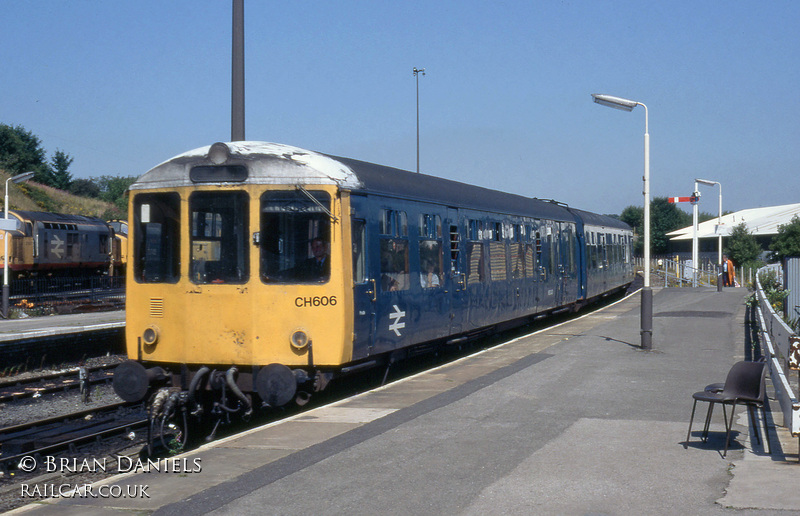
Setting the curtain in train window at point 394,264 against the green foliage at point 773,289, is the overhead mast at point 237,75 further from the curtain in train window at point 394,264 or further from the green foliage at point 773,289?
the green foliage at point 773,289

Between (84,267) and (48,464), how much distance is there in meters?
34.9

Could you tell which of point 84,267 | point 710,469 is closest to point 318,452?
point 710,469

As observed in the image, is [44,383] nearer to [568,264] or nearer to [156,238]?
[156,238]

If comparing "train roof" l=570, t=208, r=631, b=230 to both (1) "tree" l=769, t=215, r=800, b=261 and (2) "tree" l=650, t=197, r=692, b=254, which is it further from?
(2) "tree" l=650, t=197, r=692, b=254

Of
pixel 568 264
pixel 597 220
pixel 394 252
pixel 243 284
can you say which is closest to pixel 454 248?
pixel 394 252

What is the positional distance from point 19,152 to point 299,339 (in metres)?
74.9

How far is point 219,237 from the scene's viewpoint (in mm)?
9859

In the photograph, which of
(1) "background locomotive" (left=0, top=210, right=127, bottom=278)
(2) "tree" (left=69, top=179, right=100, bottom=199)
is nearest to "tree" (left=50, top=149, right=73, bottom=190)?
(2) "tree" (left=69, top=179, right=100, bottom=199)

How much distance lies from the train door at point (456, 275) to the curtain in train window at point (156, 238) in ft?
16.0

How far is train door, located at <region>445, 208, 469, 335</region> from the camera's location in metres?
13.7

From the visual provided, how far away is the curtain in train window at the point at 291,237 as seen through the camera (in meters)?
9.68

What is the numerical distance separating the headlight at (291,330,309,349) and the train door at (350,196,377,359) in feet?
2.26

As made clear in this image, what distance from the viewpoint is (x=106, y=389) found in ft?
51.8

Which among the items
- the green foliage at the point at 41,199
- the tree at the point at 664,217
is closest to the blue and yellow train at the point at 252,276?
the green foliage at the point at 41,199
